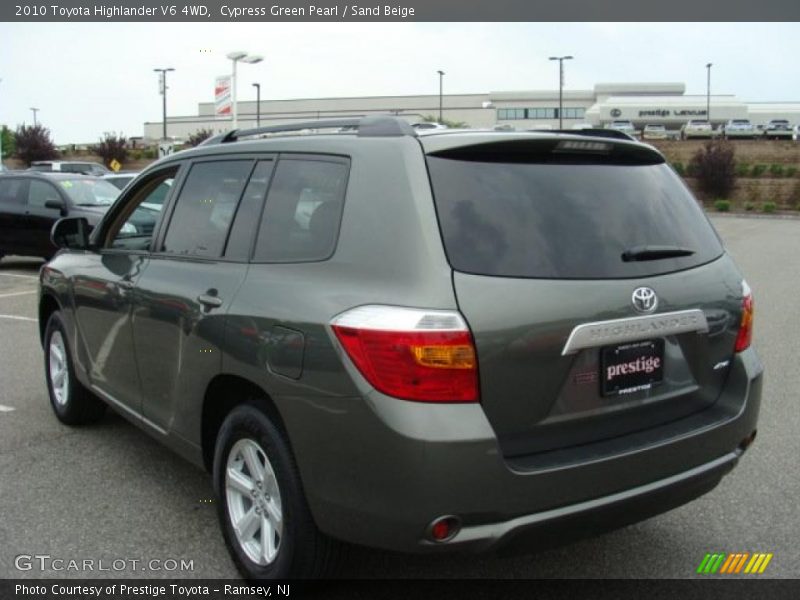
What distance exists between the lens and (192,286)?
357 centimetres

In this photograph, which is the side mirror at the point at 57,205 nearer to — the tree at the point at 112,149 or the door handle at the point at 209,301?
the door handle at the point at 209,301

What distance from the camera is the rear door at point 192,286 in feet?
11.1

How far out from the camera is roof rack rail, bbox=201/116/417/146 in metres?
3.05

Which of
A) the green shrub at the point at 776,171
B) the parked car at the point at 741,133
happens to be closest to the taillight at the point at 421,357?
the green shrub at the point at 776,171

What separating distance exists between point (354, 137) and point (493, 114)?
98342mm

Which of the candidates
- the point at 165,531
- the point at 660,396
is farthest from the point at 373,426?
the point at 165,531

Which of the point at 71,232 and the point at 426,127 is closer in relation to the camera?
the point at 426,127

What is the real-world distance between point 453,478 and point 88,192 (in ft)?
44.2

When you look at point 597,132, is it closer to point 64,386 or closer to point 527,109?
point 64,386

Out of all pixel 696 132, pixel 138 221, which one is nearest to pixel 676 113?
pixel 696 132

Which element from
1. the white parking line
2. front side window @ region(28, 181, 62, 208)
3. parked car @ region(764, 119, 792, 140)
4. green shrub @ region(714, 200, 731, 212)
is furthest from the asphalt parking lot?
parked car @ region(764, 119, 792, 140)

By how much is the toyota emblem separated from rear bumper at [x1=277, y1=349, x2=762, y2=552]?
46 cm

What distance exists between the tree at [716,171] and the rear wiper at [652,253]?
148ft

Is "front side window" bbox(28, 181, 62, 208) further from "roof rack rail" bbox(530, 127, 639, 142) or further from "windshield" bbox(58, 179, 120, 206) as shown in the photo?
"roof rack rail" bbox(530, 127, 639, 142)
